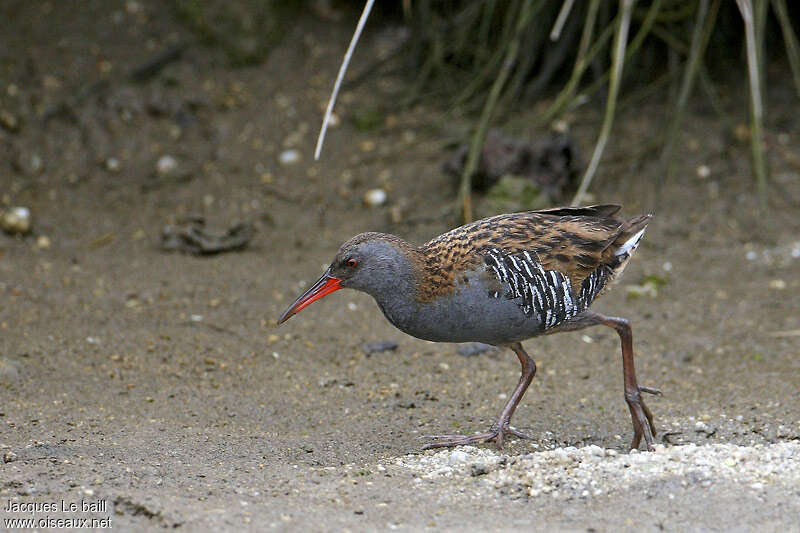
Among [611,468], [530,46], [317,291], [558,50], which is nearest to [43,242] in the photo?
[317,291]

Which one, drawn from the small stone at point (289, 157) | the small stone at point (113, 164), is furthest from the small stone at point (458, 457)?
the small stone at point (113, 164)

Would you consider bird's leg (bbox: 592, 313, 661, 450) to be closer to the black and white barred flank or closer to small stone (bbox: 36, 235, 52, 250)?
the black and white barred flank

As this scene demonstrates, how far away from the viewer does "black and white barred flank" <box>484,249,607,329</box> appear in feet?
12.4

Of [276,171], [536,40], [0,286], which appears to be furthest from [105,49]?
[536,40]

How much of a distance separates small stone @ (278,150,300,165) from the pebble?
5.66ft

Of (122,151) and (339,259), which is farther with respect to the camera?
(122,151)

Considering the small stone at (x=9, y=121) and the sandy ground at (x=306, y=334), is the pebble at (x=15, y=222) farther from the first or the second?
the small stone at (x=9, y=121)

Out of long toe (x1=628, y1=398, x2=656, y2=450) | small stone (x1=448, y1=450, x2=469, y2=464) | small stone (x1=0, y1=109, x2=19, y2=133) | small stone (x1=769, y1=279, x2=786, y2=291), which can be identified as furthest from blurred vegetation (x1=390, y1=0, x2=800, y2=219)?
small stone (x1=448, y1=450, x2=469, y2=464)

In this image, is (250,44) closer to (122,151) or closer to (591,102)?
(122,151)

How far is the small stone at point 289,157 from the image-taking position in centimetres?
691

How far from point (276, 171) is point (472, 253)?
3296 millimetres

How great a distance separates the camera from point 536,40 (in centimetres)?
689

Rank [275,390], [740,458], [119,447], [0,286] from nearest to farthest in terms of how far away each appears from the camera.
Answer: [740,458] < [119,447] < [275,390] < [0,286]

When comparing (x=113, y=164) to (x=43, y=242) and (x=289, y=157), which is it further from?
(x=289, y=157)
